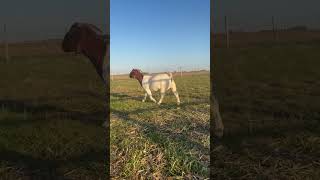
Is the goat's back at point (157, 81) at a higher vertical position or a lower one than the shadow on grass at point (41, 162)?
higher

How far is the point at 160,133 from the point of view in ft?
16.1

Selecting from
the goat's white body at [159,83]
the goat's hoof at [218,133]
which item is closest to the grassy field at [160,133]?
the goat's hoof at [218,133]

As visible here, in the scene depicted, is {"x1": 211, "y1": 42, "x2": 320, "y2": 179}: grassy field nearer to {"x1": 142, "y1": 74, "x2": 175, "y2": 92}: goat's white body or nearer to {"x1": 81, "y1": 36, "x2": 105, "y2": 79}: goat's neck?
{"x1": 142, "y1": 74, "x2": 175, "y2": 92}: goat's white body

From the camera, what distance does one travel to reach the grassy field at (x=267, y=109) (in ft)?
13.7

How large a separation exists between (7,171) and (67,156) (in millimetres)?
683

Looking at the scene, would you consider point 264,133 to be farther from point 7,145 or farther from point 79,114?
point 7,145

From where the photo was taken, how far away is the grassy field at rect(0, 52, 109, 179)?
4.36 meters

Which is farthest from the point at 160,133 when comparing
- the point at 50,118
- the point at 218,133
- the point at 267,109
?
the point at 50,118

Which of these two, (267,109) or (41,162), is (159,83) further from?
(41,162)

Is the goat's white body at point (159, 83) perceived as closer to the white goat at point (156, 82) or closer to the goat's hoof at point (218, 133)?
the white goat at point (156, 82)

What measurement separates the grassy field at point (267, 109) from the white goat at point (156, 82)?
0.85 metres

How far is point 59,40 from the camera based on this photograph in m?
5.91

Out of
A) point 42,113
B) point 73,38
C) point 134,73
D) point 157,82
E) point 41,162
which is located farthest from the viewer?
point 157,82

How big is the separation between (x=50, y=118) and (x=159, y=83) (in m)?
1.69
